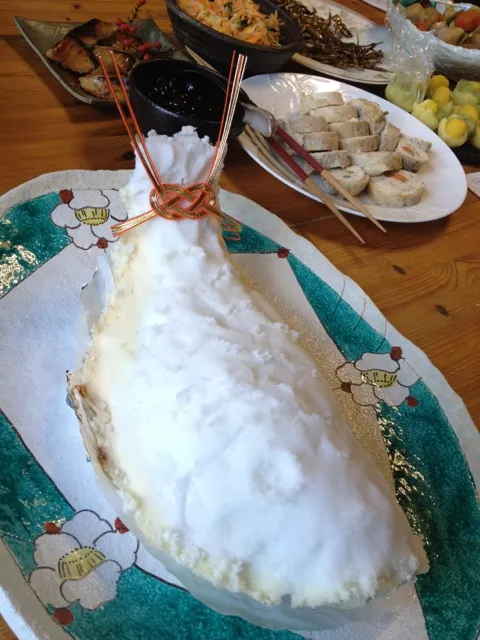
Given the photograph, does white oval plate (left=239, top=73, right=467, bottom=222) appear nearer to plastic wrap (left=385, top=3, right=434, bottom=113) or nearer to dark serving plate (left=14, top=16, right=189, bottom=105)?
plastic wrap (left=385, top=3, right=434, bottom=113)

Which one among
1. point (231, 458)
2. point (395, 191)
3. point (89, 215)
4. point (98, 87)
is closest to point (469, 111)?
point (395, 191)

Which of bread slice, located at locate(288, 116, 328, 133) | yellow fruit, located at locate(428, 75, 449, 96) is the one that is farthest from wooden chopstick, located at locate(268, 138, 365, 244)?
yellow fruit, located at locate(428, 75, 449, 96)

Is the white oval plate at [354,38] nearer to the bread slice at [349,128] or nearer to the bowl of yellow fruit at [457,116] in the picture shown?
the bowl of yellow fruit at [457,116]

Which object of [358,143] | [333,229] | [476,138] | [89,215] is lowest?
[476,138]

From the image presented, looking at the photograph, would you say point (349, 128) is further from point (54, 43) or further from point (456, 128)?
point (54, 43)

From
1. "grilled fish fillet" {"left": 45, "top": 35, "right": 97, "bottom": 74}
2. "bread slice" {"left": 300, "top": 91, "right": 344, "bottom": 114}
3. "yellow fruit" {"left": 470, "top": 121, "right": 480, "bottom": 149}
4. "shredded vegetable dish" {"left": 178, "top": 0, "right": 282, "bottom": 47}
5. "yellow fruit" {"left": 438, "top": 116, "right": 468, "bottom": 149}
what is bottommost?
"yellow fruit" {"left": 470, "top": 121, "right": 480, "bottom": 149}

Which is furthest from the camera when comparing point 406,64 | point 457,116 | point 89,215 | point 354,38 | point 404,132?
point 354,38

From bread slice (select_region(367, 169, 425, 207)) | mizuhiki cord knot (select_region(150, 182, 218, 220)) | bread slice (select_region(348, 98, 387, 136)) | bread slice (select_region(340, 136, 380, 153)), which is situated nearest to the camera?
mizuhiki cord knot (select_region(150, 182, 218, 220))

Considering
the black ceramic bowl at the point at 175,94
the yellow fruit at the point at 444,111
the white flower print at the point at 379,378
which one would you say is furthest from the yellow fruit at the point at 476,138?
the white flower print at the point at 379,378
